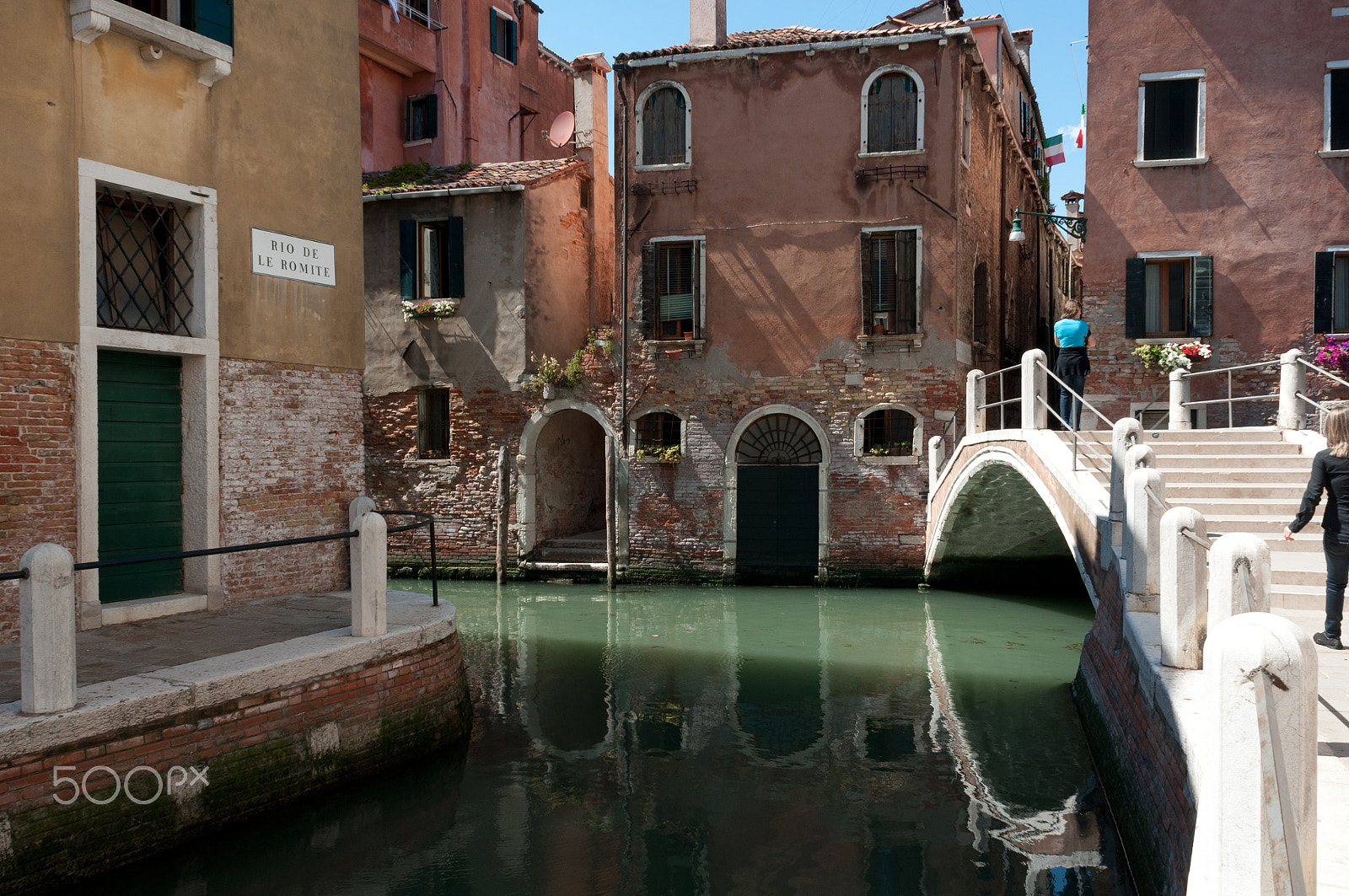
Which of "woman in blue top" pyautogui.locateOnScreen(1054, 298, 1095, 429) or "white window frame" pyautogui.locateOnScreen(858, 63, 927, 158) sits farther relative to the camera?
"white window frame" pyautogui.locateOnScreen(858, 63, 927, 158)

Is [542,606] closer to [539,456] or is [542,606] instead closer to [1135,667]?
[539,456]

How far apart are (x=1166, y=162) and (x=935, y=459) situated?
15.3 feet

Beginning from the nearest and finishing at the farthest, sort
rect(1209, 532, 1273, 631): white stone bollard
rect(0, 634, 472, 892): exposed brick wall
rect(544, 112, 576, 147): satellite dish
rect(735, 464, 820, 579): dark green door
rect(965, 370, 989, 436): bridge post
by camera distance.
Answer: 1. rect(1209, 532, 1273, 631): white stone bollard
2. rect(0, 634, 472, 892): exposed brick wall
3. rect(965, 370, 989, 436): bridge post
4. rect(735, 464, 820, 579): dark green door
5. rect(544, 112, 576, 147): satellite dish

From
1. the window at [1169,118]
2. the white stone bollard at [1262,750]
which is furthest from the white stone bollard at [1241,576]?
the window at [1169,118]

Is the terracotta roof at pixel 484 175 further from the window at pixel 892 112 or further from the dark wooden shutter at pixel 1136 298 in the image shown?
the dark wooden shutter at pixel 1136 298

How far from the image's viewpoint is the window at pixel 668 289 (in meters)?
15.5


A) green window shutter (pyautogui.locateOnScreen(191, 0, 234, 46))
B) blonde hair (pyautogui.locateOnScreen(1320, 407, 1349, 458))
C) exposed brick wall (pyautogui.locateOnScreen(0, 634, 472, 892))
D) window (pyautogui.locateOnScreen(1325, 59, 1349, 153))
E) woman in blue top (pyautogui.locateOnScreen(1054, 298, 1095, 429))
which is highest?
window (pyautogui.locateOnScreen(1325, 59, 1349, 153))

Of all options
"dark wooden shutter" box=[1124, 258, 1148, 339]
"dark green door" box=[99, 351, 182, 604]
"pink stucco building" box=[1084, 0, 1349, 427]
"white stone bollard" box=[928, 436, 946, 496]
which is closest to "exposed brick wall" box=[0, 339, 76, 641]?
"dark green door" box=[99, 351, 182, 604]

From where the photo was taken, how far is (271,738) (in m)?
5.41

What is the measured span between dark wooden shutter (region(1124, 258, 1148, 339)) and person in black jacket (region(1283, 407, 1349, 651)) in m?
8.72

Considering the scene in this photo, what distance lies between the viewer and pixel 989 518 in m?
13.3

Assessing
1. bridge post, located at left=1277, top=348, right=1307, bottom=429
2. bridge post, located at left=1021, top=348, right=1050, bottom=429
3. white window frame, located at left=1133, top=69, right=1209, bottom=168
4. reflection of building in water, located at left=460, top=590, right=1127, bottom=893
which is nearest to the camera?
reflection of building in water, located at left=460, top=590, right=1127, bottom=893

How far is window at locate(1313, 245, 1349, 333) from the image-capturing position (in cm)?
1283

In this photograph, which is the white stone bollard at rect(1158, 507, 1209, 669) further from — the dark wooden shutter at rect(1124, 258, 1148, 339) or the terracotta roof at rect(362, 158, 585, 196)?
the terracotta roof at rect(362, 158, 585, 196)
